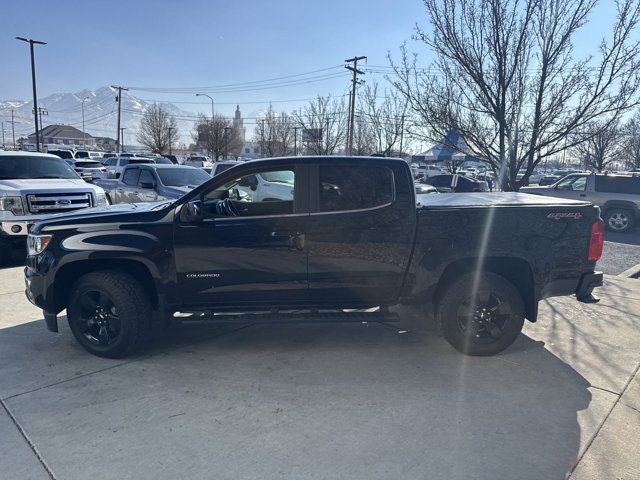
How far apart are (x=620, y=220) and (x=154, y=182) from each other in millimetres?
13483

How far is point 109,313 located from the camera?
4.12 m

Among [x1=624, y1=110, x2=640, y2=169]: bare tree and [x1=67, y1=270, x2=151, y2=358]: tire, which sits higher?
[x1=624, y1=110, x2=640, y2=169]: bare tree

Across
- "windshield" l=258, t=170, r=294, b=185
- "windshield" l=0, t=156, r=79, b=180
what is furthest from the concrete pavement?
"windshield" l=0, t=156, r=79, b=180

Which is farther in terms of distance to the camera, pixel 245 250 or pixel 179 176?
pixel 179 176

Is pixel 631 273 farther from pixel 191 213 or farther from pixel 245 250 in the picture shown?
pixel 191 213

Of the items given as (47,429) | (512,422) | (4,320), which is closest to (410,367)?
(512,422)

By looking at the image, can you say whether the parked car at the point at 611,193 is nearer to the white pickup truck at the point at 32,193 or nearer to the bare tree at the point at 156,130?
the white pickup truck at the point at 32,193

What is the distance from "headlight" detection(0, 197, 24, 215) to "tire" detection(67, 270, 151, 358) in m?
4.41

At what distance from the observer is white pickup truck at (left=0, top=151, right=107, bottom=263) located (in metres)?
7.43

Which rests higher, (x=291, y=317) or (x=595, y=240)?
(x=595, y=240)

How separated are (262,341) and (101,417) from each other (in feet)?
5.74

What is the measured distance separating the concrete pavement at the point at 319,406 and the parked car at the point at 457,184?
1600cm

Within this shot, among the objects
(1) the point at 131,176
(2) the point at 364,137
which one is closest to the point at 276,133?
(2) the point at 364,137

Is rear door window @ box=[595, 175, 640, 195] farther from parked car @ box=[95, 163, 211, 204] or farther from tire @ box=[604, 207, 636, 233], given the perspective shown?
parked car @ box=[95, 163, 211, 204]
